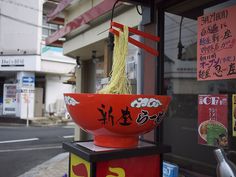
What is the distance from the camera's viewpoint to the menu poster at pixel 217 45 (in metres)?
3.02

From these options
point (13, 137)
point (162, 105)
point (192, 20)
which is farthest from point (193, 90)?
point (13, 137)

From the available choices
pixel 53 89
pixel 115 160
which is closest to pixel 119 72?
pixel 115 160

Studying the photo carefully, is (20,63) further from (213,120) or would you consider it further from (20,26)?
(213,120)

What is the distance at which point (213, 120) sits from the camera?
10.4 feet

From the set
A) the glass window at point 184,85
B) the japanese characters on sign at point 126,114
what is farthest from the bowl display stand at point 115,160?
the glass window at point 184,85

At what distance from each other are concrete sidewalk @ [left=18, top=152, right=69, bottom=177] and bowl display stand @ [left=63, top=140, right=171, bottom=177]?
464 centimetres

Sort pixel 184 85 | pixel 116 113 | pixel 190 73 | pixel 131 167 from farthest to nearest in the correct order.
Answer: pixel 184 85 < pixel 190 73 < pixel 131 167 < pixel 116 113

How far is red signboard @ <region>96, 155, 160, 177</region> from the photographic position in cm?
185

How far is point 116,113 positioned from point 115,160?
294 millimetres

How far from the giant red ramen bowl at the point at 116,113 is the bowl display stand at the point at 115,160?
9 centimetres

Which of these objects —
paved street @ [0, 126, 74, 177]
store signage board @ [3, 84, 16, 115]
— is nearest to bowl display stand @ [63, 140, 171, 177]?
paved street @ [0, 126, 74, 177]

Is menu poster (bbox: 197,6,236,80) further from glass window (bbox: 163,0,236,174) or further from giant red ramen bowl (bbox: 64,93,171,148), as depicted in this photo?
giant red ramen bowl (bbox: 64,93,171,148)

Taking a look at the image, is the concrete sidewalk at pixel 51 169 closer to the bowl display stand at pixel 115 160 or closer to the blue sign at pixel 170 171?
the blue sign at pixel 170 171

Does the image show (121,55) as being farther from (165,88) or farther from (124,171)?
(165,88)
